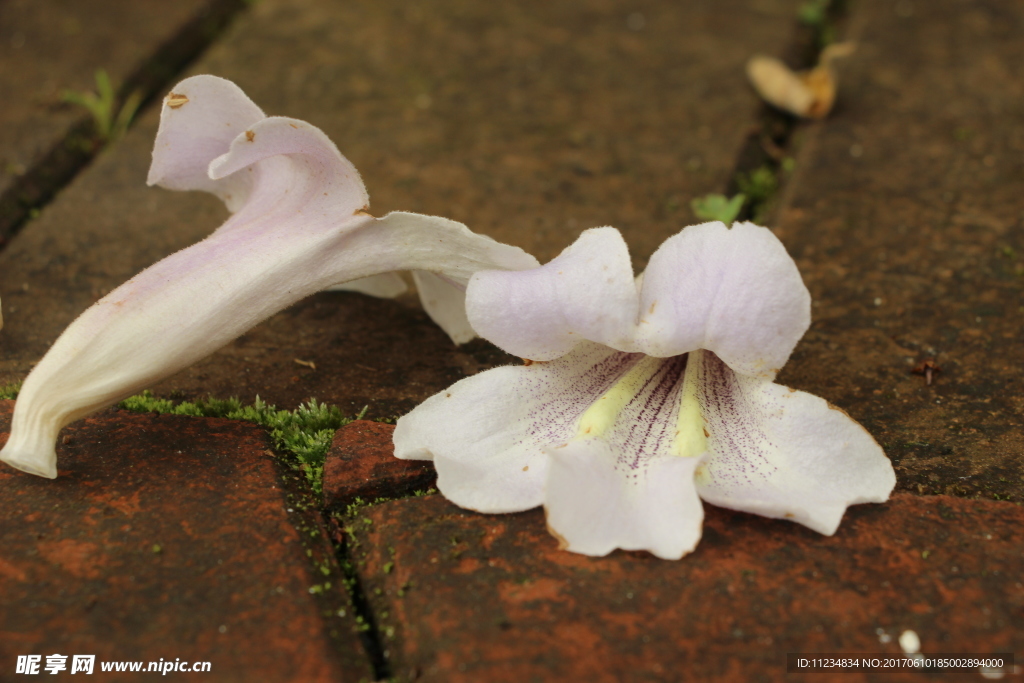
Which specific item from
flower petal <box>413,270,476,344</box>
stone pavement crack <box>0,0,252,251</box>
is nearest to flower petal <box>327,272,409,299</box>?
flower petal <box>413,270,476,344</box>

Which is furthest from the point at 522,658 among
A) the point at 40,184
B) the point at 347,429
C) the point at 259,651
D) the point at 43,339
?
the point at 40,184

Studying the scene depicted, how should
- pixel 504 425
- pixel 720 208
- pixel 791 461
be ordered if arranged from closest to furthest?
1. pixel 791 461
2. pixel 504 425
3. pixel 720 208

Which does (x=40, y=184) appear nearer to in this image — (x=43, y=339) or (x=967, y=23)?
(x=43, y=339)

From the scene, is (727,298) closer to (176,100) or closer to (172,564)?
(172,564)

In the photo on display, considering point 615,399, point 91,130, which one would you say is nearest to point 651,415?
point 615,399

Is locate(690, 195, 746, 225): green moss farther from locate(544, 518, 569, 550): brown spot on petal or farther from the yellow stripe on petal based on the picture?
locate(544, 518, 569, 550): brown spot on petal
